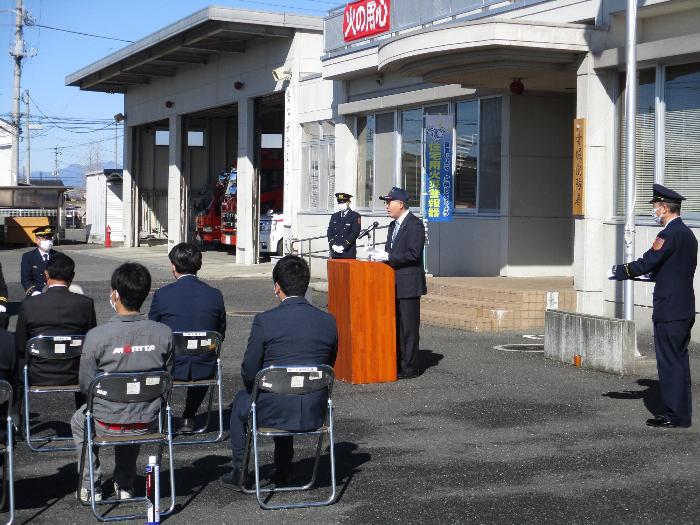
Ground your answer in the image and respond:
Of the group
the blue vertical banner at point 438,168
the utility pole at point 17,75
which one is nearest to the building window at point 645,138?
the blue vertical banner at point 438,168

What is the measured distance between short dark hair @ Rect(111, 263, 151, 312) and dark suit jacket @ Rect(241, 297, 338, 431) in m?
0.71

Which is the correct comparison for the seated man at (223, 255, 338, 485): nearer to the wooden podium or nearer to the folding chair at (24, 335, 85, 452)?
the folding chair at (24, 335, 85, 452)

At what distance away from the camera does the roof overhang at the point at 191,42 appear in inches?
1106

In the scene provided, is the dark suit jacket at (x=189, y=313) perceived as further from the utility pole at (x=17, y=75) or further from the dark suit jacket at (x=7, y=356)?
the utility pole at (x=17, y=75)

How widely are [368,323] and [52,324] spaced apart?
4022mm

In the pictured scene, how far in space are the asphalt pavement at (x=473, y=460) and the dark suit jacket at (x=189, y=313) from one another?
59 centimetres

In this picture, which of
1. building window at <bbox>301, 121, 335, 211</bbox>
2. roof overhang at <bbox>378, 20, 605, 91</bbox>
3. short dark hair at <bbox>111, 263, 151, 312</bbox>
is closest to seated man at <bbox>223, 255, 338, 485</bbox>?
short dark hair at <bbox>111, 263, 151, 312</bbox>

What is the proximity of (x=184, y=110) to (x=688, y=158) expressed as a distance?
24922 millimetres

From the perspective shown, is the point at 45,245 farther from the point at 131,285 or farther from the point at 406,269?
the point at 131,285

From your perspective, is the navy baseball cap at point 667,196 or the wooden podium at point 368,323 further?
the wooden podium at point 368,323

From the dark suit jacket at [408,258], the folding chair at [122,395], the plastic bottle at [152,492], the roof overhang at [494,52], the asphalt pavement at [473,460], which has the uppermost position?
the roof overhang at [494,52]

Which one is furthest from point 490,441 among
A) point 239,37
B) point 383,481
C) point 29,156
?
point 29,156

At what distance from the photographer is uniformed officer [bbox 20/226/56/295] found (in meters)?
13.4

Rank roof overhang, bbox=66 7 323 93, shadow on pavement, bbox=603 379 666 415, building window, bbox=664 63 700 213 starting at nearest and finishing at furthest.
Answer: shadow on pavement, bbox=603 379 666 415, building window, bbox=664 63 700 213, roof overhang, bbox=66 7 323 93
